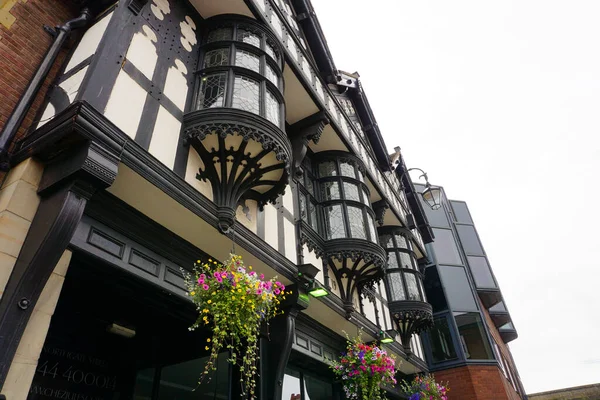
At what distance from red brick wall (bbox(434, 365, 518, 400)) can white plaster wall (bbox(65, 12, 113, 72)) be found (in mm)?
18071

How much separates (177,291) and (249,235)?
1.49 metres

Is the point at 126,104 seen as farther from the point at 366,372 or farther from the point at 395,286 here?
the point at 395,286

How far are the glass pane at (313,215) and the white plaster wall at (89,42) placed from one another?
20.1 feet

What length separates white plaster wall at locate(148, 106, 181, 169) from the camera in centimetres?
551

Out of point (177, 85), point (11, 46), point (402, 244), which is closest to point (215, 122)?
point (177, 85)

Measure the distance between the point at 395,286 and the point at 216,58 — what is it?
9863mm

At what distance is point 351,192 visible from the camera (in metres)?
11.0

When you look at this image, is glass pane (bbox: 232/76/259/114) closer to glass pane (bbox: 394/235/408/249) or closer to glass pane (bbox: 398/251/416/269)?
glass pane (bbox: 398/251/416/269)

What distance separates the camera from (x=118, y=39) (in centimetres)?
535

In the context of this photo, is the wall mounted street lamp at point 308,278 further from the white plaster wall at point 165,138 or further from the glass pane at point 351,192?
the glass pane at point 351,192

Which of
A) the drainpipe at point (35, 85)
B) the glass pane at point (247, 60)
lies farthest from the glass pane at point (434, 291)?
the drainpipe at point (35, 85)

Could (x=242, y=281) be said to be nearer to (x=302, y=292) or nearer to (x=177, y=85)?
(x=302, y=292)

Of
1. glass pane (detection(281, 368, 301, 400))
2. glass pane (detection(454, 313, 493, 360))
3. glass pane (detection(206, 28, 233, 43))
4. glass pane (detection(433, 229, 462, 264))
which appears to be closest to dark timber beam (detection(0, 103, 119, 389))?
glass pane (detection(206, 28, 233, 43))

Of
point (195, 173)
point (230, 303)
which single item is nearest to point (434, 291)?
point (195, 173)
